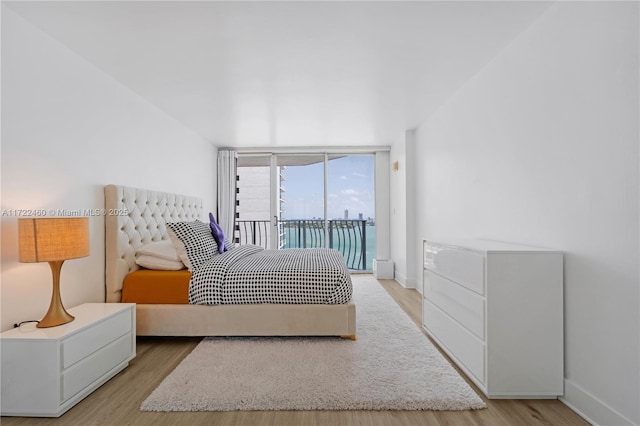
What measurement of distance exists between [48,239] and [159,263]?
1.09m

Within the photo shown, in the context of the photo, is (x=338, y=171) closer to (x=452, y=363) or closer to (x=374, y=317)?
(x=374, y=317)

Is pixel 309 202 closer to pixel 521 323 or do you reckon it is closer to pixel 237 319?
pixel 237 319

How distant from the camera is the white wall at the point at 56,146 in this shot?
1944 millimetres

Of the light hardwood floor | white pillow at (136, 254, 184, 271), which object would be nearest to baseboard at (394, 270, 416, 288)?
the light hardwood floor

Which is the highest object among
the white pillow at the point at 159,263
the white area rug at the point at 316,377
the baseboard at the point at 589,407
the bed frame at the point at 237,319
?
the white pillow at the point at 159,263

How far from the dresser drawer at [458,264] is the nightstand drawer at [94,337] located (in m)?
2.42

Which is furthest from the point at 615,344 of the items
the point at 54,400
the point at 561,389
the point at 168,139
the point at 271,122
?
the point at 168,139

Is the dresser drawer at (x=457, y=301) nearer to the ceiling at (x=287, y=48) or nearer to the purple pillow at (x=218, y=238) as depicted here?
the ceiling at (x=287, y=48)

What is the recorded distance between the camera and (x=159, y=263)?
2.89 m

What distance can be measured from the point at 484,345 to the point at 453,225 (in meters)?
1.71

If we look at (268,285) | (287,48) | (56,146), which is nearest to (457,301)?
(268,285)

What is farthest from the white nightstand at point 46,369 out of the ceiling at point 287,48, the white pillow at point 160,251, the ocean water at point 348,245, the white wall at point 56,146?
the ocean water at point 348,245

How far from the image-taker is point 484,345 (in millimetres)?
1897

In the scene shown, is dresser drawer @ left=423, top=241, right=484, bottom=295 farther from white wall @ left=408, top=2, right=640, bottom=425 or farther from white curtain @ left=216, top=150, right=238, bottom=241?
white curtain @ left=216, top=150, right=238, bottom=241
